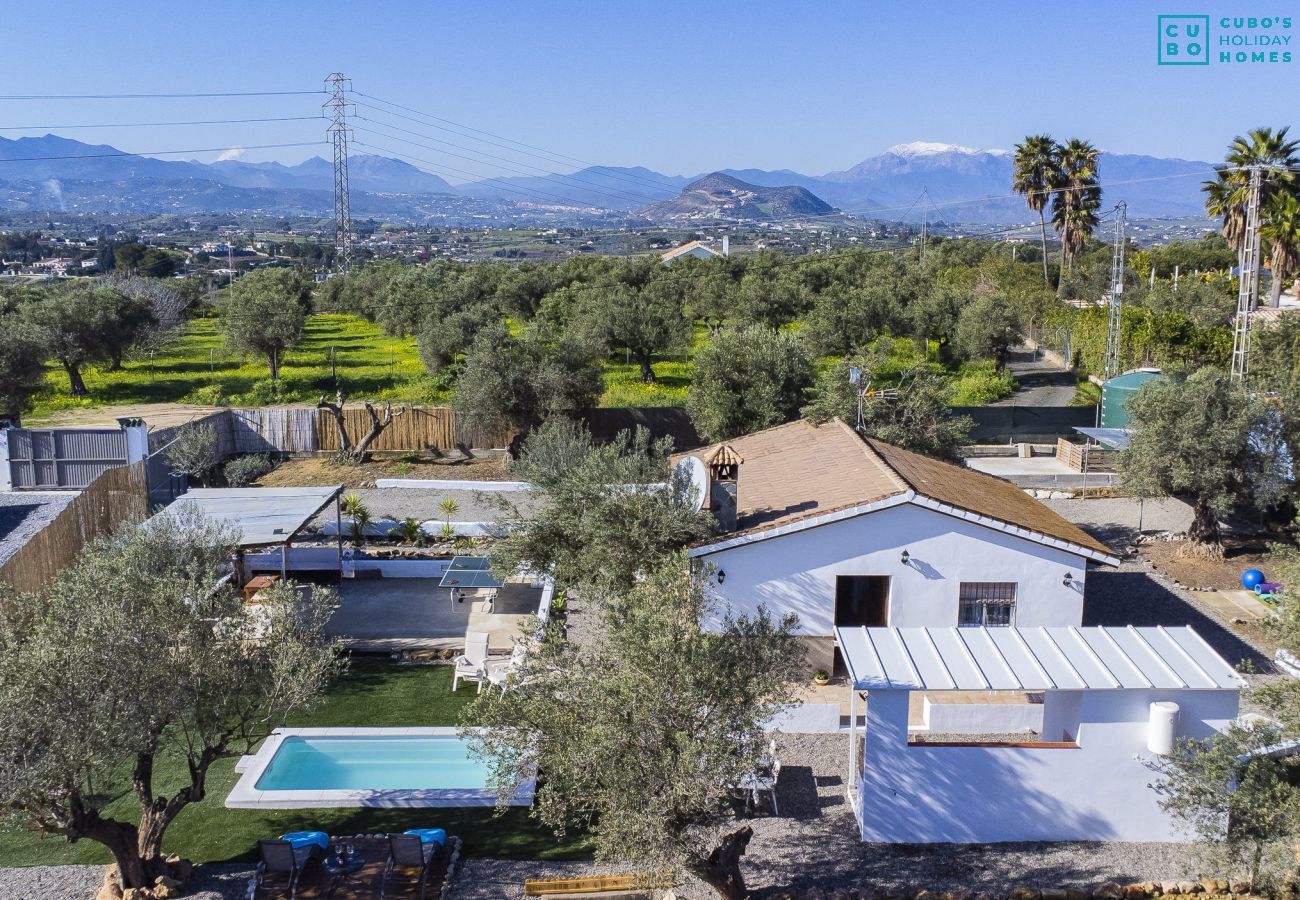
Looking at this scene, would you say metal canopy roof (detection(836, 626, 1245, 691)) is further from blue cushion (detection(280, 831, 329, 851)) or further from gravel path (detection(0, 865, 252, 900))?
gravel path (detection(0, 865, 252, 900))

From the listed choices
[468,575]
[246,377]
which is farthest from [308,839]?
[246,377]

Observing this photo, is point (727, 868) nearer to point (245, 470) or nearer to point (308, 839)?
point (308, 839)

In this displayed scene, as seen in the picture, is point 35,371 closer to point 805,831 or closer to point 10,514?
point 10,514

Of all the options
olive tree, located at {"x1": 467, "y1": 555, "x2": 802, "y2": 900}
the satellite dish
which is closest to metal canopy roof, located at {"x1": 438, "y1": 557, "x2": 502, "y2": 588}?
the satellite dish

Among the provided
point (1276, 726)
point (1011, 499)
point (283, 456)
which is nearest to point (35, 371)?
point (283, 456)

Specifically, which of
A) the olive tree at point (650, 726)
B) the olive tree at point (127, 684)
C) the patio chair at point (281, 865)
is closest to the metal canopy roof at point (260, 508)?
the olive tree at point (127, 684)

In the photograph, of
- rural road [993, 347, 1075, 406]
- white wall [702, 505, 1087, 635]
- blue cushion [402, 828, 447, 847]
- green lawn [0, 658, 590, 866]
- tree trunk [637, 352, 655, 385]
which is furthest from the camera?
tree trunk [637, 352, 655, 385]

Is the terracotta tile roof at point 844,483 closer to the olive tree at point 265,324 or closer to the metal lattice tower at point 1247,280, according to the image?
the metal lattice tower at point 1247,280
